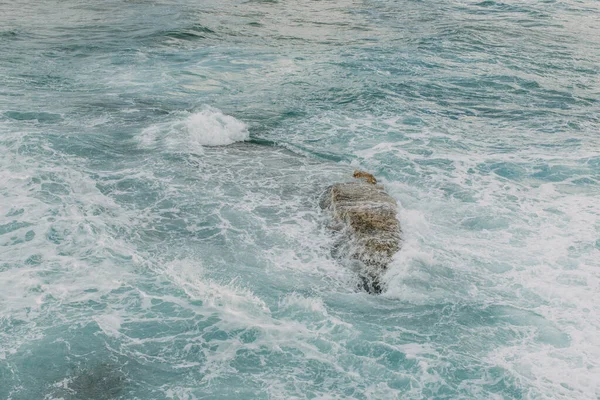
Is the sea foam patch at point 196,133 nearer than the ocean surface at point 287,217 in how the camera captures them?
No

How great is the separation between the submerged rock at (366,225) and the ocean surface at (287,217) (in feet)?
0.78

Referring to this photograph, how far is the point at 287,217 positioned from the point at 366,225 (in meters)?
1.69

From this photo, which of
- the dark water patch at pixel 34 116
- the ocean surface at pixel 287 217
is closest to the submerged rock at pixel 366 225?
the ocean surface at pixel 287 217

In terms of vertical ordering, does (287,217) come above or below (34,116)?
below

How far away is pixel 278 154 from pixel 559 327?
24.6 ft

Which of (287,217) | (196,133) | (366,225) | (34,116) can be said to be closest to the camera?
(366,225)

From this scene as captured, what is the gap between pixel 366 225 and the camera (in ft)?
36.2

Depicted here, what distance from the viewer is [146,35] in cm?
2341

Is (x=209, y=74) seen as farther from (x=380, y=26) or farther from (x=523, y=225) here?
(x=523, y=225)

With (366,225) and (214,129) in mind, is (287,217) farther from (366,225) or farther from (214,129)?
(214,129)

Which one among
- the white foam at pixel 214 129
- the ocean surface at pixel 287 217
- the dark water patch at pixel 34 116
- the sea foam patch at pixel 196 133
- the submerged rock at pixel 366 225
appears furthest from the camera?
the dark water patch at pixel 34 116

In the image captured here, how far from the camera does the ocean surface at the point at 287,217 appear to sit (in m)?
8.47

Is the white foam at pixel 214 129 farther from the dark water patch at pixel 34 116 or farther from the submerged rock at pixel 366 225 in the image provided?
the submerged rock at pixel 366 225

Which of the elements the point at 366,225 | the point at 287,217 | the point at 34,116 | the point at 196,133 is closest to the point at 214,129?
the point at 196,133
